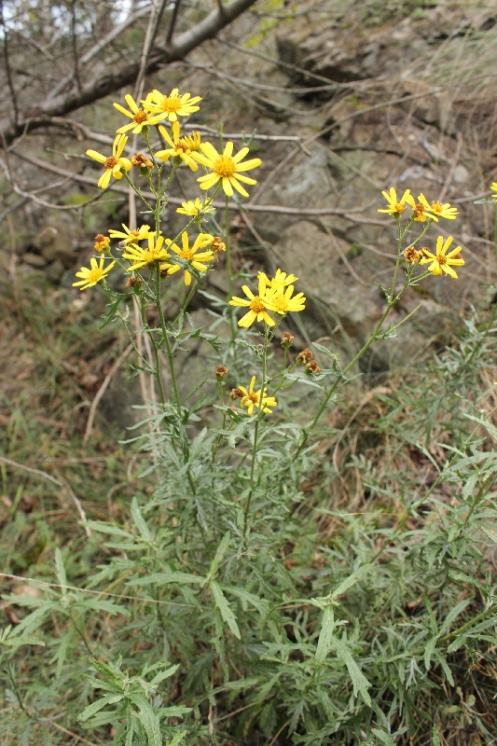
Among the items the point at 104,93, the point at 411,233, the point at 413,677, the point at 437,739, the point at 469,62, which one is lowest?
the point at 437,739

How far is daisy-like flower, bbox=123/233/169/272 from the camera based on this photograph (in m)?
1.39

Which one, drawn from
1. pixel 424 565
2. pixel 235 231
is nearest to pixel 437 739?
pixel 424 565

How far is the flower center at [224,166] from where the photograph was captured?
5.02 feet

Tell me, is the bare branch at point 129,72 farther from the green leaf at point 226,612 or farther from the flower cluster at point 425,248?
the green leaf at point 226,612

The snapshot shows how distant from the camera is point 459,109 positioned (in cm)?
347

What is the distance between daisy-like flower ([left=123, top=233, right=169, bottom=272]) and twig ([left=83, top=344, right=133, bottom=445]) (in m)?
1.98

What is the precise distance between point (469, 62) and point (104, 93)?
206 centimetres

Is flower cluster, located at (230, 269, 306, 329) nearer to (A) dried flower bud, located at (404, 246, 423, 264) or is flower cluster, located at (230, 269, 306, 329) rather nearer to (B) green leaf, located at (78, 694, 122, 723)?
(A) dried flower bud, located at (404, 246, 423, 264)

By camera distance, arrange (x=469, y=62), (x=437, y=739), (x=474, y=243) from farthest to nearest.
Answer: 1. (x=469, y=62)
2. (x=474, y=243)
3. (x=437, y=739)

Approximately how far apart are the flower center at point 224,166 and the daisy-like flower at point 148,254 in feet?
0.88

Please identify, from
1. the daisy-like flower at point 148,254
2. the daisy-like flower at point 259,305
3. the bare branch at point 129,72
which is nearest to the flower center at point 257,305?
the daisy-like flower at point 259,305

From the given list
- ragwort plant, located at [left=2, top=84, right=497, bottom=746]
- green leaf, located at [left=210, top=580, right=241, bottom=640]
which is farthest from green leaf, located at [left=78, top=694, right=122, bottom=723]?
green leaf, located at [left=210, top=580, right=241, bottom=640]

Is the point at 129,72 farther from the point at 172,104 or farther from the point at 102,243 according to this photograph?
the point at 102,243

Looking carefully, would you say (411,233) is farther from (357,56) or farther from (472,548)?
(472,548)
